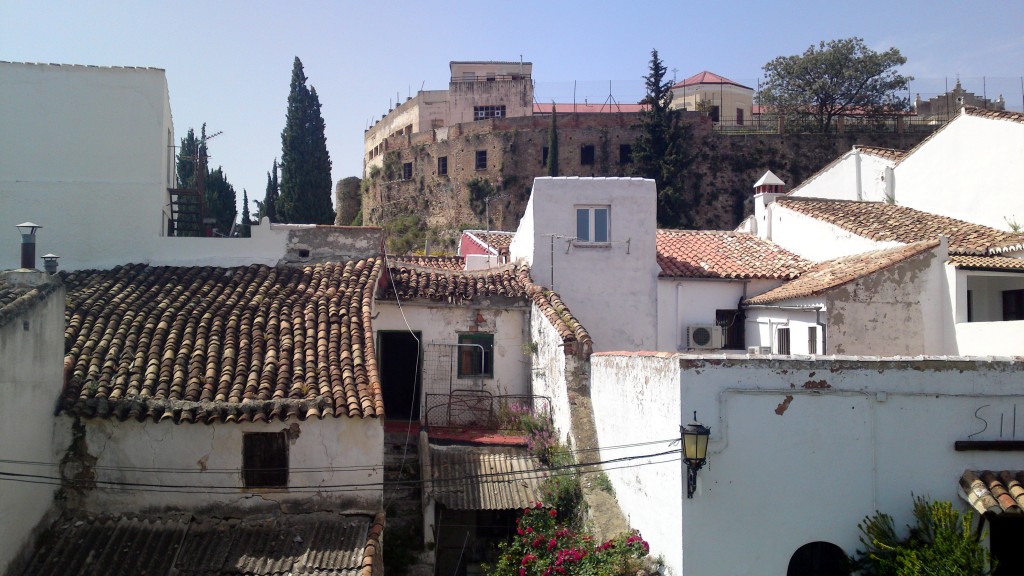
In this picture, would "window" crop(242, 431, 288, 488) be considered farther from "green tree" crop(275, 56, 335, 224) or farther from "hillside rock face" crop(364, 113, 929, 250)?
"hillside rock face" crop(364, 113, 929, 250)

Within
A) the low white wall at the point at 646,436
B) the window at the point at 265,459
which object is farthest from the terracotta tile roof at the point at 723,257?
the window at the point at 265,459

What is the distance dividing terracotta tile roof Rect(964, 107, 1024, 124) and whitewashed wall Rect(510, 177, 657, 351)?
9292 mm

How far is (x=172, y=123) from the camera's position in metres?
19.2

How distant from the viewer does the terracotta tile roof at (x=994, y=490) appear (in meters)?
8.53

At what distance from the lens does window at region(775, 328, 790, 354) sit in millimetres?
17641

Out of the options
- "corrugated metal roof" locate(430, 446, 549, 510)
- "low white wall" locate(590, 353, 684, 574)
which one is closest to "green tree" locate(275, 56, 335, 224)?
"corrugated metal roof" locate(430, 446, 549, 510)

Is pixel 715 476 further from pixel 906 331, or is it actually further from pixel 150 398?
pixel 906 331

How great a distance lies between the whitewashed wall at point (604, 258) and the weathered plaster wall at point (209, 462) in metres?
7.08

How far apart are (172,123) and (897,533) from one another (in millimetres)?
17505

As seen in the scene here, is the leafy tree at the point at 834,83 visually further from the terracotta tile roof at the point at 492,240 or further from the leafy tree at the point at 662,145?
the terracotta tile roof at the point at 492,240

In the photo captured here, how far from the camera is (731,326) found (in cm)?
1945

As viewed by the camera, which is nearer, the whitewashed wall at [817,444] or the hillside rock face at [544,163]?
the whitewashed wall at [817,444]

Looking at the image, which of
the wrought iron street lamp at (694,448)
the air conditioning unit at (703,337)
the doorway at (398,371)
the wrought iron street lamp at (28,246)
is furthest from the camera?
the air conditioning unit at (703,337)

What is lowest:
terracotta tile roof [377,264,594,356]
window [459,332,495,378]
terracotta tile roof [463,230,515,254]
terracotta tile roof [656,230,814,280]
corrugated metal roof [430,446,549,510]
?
corrugated metal roof [430,446,549,510]
